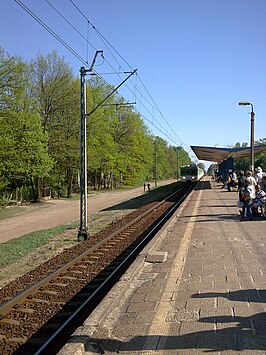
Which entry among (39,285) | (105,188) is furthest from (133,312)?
(105,188)

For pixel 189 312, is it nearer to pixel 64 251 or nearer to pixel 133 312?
pixel 133 312

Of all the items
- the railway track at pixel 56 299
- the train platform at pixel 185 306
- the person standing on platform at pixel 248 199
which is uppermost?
the person standing on platform at pixel 248 199

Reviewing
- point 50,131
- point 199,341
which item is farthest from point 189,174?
point 199,341

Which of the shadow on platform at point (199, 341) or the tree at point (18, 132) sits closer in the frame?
the shadow on platform at point (199, 341)

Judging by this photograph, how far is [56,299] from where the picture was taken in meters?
8.10

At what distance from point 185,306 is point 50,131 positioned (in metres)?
37.6

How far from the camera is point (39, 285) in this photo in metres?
8.78

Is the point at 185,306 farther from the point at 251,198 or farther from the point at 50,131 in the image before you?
the point at 50,131

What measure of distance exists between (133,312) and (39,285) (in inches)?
154

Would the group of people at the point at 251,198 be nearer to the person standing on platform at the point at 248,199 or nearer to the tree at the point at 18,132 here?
the person standing on platform at the point at 248,199

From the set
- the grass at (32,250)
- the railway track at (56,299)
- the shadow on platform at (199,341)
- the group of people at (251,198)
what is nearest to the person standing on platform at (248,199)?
the group of people at (251,198)

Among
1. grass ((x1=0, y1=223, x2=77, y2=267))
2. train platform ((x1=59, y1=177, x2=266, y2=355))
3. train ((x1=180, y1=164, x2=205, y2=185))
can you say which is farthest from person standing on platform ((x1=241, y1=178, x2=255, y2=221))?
train ((x1=180, y1=164, x2=205, y2=185))

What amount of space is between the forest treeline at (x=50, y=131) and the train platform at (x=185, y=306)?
56.6ft

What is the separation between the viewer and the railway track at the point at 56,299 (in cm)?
593
